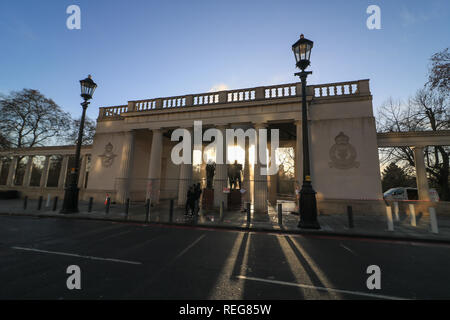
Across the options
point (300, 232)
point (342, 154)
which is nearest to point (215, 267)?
point (300, 232)

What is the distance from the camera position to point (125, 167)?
1609 cm

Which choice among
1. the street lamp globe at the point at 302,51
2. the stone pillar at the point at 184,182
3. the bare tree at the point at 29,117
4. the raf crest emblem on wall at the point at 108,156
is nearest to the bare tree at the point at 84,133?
the bare tree at the point at 29,117

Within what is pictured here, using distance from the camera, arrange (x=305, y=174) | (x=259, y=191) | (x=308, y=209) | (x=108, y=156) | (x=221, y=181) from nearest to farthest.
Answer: (x=308, y=209) < (x=305, y=174) < (x=259, y=191) < (x=221, y=181) < (x=108, y=156)

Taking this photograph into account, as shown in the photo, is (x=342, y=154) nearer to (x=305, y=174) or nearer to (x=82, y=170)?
(x=305, y=174)

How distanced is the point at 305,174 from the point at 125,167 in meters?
14.5

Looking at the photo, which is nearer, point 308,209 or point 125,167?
point 308,209

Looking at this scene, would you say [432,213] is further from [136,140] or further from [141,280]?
[136,140]

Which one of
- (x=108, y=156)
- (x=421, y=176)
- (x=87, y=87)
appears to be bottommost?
(x=421, y=176)

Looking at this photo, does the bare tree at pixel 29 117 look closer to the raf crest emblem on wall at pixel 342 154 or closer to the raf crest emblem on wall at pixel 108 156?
the raf crest emblem on wall at pixel 108 156

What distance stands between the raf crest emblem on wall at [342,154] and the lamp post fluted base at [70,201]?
16.1 meters

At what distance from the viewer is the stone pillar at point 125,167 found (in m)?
15.3

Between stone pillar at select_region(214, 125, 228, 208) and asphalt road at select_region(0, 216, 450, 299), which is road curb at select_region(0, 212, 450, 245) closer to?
asphalt road at select_region(0, 216, 450, 299)
